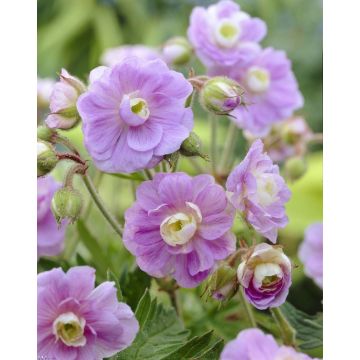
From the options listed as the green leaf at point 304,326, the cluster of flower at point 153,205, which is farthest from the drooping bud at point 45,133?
the green leaf at point 304,326

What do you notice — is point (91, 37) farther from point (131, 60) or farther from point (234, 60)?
point (131, 60)

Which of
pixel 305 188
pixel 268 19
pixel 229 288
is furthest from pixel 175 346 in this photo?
pixel 268 19

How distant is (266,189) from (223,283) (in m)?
0.07

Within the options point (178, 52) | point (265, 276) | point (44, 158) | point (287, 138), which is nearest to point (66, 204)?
point (44, 158)

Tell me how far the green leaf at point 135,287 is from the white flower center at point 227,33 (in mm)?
233

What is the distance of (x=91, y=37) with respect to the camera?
2037mm

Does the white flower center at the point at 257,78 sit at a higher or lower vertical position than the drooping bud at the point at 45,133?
higher

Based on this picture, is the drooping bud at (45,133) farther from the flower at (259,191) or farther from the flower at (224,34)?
the flower at (224,34)

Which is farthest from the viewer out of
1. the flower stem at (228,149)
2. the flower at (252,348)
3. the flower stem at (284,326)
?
the flower stem at (228,149)

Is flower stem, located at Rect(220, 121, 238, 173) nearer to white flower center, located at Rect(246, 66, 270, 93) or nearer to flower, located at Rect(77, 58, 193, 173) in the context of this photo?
white flower center, located at Rect(246, 66, 270, 93)

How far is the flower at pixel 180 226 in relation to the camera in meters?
0.49
